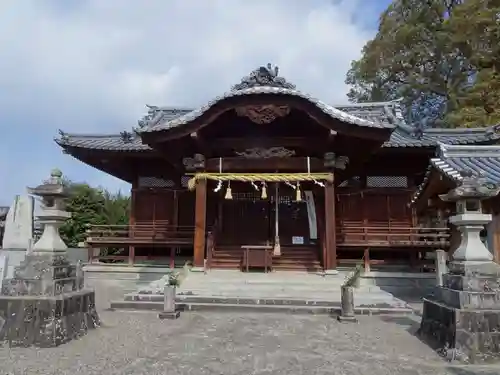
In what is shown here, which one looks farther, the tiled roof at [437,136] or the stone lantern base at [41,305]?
the tiled roof at [437,136]

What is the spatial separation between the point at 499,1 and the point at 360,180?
1374cm

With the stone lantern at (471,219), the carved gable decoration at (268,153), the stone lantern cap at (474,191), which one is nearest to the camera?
the stone lantern at (471,219)

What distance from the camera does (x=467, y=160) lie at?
897cm

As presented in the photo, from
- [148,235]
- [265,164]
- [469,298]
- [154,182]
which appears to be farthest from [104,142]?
[469,298]

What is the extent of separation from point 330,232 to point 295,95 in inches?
160

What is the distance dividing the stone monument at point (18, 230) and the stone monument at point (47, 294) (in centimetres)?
488

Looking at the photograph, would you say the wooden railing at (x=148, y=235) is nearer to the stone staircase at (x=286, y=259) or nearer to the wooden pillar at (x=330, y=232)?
the stone staircase at (x=286, y=259)

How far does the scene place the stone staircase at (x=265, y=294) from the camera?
368 inches

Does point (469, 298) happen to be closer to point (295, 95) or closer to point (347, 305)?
point (347, 305)

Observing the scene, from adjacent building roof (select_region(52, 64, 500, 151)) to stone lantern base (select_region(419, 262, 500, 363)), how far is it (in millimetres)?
5993

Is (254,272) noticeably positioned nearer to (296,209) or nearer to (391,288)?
(296,209)

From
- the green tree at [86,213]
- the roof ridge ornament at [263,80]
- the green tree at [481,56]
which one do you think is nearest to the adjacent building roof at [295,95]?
the roof ridge ornament at [263,80]

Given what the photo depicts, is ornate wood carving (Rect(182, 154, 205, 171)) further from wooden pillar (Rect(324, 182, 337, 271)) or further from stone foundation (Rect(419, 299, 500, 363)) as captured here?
stone foundation (Rect(419, 299, 500, 363))

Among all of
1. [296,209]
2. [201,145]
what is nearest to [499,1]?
[296,209]
